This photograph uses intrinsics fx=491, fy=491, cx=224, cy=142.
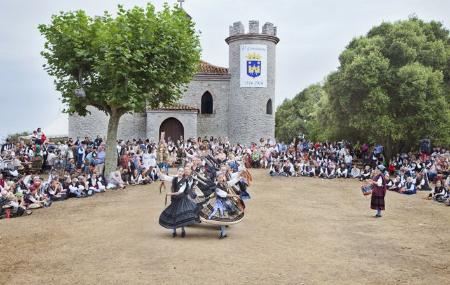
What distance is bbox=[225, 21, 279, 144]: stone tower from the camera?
39250mm

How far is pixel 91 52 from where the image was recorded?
2359 cm

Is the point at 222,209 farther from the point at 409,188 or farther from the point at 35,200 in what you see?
the point at 409,188

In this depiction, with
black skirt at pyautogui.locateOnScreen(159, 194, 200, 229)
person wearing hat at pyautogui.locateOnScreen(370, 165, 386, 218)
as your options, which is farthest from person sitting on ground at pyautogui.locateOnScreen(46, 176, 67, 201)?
person wearing hat at pyautogui.locateOnScreen(370, 165, 386, 218)

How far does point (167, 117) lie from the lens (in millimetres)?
38250

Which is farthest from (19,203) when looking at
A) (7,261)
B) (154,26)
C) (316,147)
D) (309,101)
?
(309,101)

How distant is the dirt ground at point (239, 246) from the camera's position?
32.0 ft

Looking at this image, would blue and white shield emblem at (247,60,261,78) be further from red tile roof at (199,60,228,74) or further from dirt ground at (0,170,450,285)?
dirt ground at (0,170,450,285)

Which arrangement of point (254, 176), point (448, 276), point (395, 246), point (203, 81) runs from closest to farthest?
point (448, 276) → point (395, 246) → point (254, 176) → point (203, 81)

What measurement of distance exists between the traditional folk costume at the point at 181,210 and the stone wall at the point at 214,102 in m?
27.5

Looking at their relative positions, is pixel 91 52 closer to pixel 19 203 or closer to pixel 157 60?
pixel 157 60

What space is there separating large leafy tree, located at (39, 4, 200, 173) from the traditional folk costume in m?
10.4

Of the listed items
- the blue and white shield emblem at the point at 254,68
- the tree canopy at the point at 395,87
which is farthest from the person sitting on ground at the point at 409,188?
the blue and white shield emblem at the point at 254,68

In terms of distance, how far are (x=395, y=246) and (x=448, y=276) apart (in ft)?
8.31

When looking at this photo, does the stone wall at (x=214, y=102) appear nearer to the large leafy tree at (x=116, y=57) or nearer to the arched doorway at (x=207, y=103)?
the arched doorway at (x=207, y=103)
